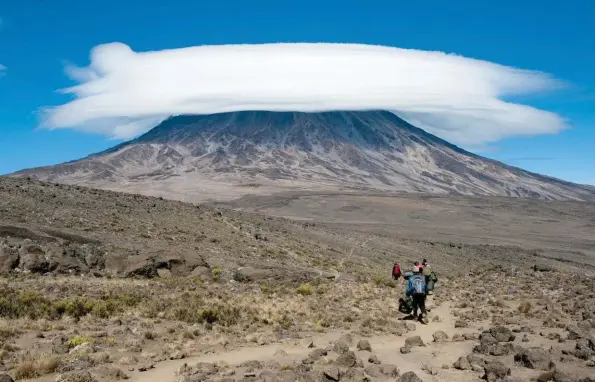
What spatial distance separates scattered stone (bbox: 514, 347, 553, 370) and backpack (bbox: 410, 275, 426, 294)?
20.3 ft

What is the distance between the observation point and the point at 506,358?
1077cm

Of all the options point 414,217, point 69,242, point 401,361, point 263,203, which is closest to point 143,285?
point 69,242

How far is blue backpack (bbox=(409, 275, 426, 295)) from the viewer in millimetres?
16609

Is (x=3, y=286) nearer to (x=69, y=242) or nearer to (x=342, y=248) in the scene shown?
(x=69, y=242)

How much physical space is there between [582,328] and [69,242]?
75.4 ft

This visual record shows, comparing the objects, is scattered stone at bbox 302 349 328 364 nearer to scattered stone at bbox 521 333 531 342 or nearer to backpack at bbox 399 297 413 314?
scattered stone at bbox 521 333 531 342

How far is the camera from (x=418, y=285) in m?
16.7

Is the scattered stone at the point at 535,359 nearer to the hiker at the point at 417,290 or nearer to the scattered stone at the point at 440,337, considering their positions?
the scattered stone at the point at 440,337

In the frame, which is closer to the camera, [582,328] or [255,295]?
[582,328]

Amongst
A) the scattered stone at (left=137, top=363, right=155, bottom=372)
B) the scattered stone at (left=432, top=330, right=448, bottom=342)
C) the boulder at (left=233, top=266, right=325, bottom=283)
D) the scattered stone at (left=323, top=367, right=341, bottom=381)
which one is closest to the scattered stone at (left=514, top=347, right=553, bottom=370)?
the scattered stone at (left=432, top=330, right=448, bottom=342)

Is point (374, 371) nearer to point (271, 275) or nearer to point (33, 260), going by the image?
point (271, 275)

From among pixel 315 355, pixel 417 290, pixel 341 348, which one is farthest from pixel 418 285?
pixel 315 355

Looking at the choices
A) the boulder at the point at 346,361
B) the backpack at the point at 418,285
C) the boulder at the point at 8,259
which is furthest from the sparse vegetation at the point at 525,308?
the boulder at the point at 8,259

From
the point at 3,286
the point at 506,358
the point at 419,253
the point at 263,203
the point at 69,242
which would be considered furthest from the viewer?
the point at 263,203
